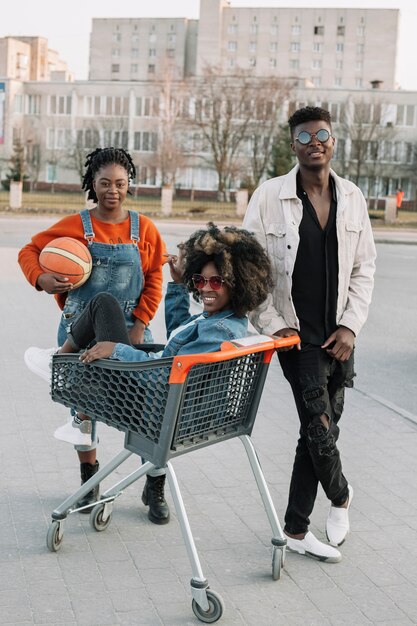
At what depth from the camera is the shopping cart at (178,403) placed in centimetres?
394

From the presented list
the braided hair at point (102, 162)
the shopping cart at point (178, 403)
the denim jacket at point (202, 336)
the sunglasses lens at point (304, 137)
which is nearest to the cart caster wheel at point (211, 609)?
the shopping cart at point (178, 403)

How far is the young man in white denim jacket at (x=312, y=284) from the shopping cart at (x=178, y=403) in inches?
10.7

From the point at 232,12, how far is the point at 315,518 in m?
126

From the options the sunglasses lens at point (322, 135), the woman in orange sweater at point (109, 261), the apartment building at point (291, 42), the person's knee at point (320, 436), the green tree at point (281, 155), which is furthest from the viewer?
the apartment building at point (291, 42)

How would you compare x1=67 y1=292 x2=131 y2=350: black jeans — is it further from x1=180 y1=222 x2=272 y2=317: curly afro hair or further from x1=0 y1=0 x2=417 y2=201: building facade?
x1=0 y1=0 x2=417 y2=201: building facade

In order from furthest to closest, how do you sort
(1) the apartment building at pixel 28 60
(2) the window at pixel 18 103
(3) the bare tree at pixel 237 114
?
(1) the apartment building at pixel 28 60 < (2) the window at pixel 18 103 < (3) the bare tree at pixel 237 114

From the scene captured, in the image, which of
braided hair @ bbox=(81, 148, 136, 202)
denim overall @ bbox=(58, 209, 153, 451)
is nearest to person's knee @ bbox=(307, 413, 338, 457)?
denim overall @ bbox=(58, 209, 153, 451)

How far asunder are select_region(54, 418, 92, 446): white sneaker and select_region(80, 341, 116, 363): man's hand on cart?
826 mm

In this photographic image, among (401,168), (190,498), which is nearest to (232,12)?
(401,168)

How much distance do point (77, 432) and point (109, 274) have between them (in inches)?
32.9

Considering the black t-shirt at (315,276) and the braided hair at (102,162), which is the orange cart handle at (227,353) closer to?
the black t-shirt at (315,276)

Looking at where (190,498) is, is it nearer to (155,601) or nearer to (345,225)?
(155,601)

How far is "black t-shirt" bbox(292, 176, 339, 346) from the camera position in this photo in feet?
15.0

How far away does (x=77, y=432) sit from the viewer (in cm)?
505
